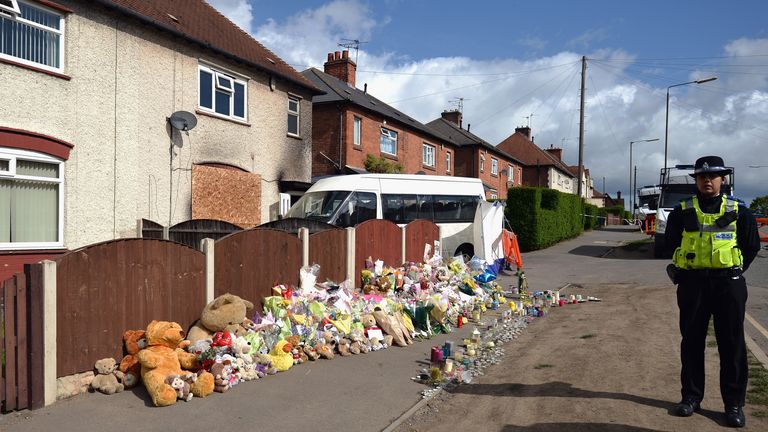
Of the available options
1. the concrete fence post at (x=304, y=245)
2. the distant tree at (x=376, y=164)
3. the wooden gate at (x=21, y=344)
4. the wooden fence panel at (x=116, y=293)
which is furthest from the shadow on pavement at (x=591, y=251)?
the wooden gate at (x=21, y=344)

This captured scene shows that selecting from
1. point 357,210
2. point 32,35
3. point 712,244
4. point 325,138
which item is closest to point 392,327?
point 712,244

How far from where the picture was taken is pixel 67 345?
195 inches

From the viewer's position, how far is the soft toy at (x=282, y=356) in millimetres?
5926

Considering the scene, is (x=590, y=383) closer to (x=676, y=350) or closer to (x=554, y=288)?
(x=676, y=350)

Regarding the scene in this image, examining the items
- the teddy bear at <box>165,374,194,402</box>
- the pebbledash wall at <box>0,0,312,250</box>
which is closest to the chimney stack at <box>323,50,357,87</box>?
the pebbledash wall at <box>0,0,312,250</box>

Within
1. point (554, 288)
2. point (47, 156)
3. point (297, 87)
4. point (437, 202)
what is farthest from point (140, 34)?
point (554, 288)

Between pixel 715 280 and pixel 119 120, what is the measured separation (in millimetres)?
10559

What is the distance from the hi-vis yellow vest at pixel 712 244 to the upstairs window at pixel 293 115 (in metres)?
13.6

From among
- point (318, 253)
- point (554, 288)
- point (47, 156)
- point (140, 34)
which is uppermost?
point (140, 34)

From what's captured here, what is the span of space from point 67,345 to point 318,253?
4.07 meters

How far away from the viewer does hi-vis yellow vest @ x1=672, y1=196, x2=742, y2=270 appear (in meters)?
4.23

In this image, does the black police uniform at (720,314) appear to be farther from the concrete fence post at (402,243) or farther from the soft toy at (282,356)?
the concrete fence post at (402,243)

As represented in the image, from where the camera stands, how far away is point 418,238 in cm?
1216

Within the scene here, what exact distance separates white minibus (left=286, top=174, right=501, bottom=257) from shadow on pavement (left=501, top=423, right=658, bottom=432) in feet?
26.4
